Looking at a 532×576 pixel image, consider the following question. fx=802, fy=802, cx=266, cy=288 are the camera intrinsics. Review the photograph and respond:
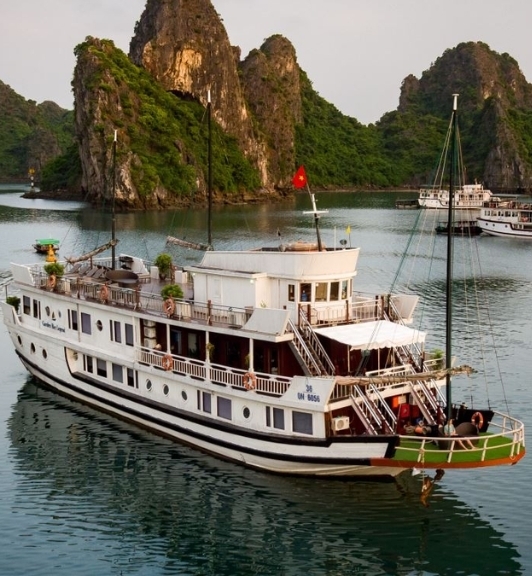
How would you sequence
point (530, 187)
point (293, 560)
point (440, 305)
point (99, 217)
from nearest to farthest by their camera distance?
point (293, 560)
point (440, 305)
point (99, 217)
point (530, 187)

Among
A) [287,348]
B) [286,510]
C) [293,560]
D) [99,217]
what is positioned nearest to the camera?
[293,560]

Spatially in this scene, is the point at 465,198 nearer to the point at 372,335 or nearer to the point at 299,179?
the point at 299,179

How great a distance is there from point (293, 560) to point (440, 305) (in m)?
32.0

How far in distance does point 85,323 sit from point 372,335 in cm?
1096

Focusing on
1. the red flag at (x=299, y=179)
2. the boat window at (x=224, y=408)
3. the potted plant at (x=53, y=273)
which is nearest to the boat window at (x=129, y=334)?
the boat window at (x=224, y=408)

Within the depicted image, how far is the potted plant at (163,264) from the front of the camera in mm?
29969

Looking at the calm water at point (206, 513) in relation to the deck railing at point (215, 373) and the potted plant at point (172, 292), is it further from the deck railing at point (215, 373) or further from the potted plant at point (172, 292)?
the potted plant at point (172, 292)

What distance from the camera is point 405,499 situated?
2095 centimetres

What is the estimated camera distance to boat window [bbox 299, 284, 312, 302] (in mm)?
23094

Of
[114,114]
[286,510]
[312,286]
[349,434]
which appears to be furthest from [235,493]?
[114,114]

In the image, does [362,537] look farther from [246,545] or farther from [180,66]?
[180,66]

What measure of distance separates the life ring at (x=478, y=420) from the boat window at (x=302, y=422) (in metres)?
4.45

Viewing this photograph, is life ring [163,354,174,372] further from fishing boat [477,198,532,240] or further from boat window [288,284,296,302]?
fishing boat [477,198,532,240]

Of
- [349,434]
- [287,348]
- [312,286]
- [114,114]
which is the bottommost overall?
[349,434]
